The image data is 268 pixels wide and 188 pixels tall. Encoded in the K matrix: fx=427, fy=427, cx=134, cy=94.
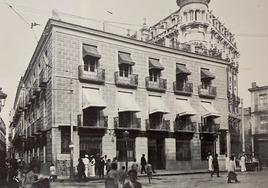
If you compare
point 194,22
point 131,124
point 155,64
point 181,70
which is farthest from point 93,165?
point 194,22

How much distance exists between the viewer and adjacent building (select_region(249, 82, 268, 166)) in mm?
36903

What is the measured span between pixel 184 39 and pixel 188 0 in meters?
5.68

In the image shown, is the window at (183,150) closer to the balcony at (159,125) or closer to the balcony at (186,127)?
the balcony at (186,127)

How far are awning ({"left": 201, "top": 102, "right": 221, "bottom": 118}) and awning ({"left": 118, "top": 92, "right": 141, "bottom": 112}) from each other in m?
5.87

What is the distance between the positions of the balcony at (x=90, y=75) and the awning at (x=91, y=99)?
0.57 metres

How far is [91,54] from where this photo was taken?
75.8ft

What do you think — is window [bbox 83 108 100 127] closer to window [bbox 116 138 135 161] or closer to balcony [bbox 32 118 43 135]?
window [bbox 116 138 135 161]

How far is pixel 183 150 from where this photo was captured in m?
28.0

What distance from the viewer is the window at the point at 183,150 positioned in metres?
27.7

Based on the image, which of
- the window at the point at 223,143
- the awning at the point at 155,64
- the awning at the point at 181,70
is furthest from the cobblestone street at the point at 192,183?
the window at the point at 223,143

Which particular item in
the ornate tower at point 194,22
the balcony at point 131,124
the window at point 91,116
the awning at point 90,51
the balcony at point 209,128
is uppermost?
the ornate tower at point 194,22

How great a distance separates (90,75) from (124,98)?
2.65 meters

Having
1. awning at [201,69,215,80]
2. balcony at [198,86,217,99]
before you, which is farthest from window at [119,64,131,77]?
awning at [201,69,215,80]

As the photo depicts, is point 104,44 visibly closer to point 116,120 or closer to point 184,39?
point 116,120
